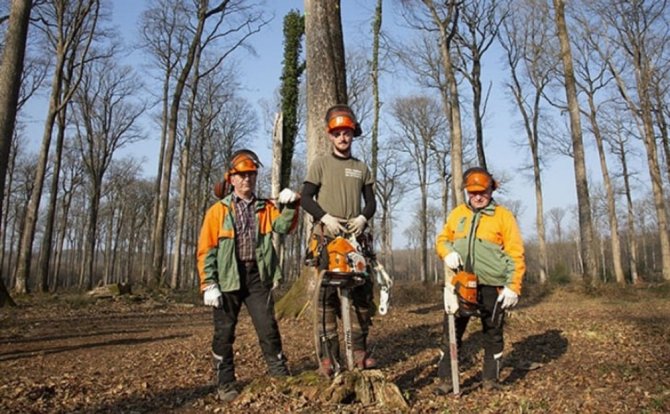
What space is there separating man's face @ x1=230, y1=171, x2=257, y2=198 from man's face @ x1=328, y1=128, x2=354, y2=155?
784 mm

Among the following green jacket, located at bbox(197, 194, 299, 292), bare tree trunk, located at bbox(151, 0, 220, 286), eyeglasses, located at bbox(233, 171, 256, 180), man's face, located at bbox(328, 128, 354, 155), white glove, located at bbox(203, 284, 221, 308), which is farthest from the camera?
bare tree trunk, located at bbox(151, 0, 220, 286)

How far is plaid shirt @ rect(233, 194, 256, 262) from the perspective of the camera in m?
4.32

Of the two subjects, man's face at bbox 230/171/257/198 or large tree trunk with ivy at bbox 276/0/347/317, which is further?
large tree trunk with ivy at bbox 276/0/347/317

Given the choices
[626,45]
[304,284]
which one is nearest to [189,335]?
Answer: [304,284]

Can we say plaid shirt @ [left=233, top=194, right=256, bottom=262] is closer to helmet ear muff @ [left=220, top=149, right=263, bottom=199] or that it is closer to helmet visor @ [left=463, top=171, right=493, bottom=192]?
helmet ear muff @ [left=220, top=149, right=263, bottom=199]

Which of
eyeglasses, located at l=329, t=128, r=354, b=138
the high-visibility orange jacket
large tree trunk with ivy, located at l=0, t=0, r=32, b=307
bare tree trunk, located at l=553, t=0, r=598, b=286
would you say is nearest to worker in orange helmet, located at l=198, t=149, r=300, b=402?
eyeglasses, located at l=329, t=128, r=354, b=138

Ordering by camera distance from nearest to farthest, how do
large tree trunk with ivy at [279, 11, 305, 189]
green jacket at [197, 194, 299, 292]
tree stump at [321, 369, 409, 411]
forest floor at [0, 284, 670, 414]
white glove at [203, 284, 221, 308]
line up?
tree stump at [321, 369, 409, 411] < forest floor at [0, 284, 670, 414] < white glove at [203, 284, 221, 308] < green jacket at [197, 194, 299, 292] < large tree trunk with ivy at [279, 11, 305, 189]

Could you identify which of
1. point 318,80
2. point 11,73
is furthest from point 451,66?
point 11,73

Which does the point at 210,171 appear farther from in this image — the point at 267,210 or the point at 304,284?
the point at 267,210

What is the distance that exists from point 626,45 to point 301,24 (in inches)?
615

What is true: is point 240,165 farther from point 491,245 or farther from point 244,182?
point 491,245

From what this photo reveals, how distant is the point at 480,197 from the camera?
15.0 feet

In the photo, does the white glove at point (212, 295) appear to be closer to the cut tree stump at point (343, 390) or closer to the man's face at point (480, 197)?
the cut tree stump at point (343, 390)

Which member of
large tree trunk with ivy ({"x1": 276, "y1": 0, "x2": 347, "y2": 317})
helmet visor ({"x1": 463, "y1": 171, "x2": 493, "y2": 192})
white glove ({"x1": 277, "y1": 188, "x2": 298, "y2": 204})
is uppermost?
large tree trunk with ivy ({"x1": 276, "y1": 0, "x2": 347, "y2": 317})
